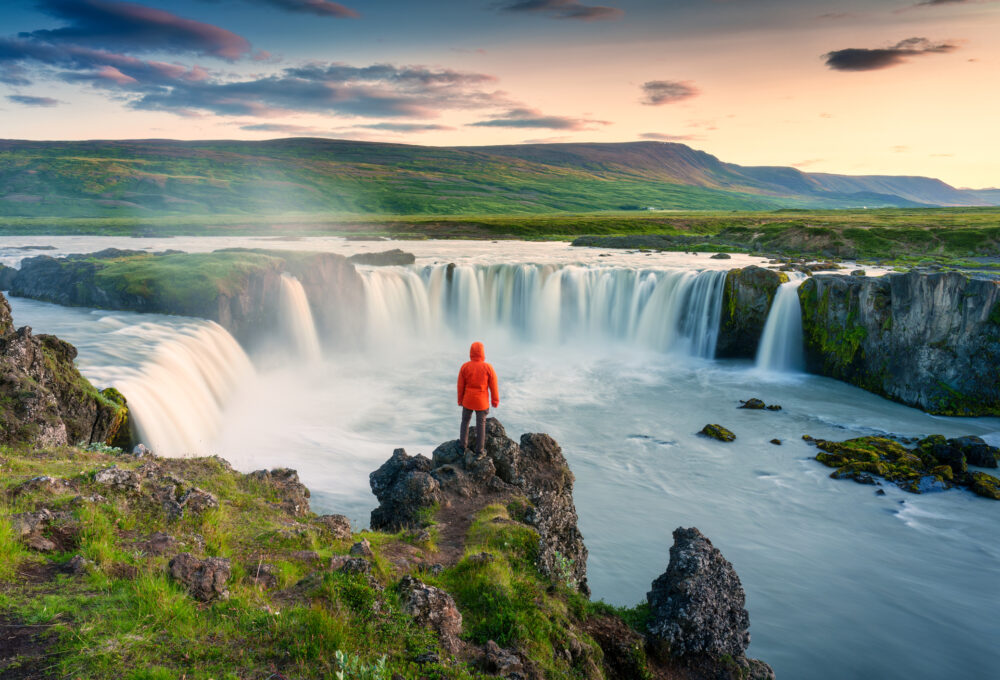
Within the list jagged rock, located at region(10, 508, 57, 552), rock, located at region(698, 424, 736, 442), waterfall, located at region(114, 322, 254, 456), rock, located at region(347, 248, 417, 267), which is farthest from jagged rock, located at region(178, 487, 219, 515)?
rock, located at region(347, 248, 417, 267)

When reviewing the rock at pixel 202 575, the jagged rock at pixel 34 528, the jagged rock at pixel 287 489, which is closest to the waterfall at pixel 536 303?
the jagged rock at pixel 287 489

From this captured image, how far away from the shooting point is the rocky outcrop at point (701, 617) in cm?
841

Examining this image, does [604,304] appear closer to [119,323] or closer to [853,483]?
[853,483]

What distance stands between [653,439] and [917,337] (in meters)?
13.3

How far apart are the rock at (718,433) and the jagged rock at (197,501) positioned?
60.9 feet

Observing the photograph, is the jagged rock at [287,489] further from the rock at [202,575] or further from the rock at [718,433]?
the rock at [718,433]

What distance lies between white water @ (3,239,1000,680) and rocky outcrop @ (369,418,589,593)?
2783mm

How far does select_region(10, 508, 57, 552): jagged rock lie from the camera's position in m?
6.32

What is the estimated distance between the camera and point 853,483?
18.3 metres

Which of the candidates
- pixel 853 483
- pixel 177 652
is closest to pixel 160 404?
pixel 177 652

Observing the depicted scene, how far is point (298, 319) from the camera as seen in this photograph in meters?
32.9

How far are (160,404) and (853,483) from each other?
2117 cm

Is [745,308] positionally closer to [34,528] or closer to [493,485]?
[493,485]

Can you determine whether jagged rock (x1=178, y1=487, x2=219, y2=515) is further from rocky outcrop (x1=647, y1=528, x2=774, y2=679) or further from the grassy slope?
rocky outcrop (x1=647, y1=528, x2=774, y2=679)
